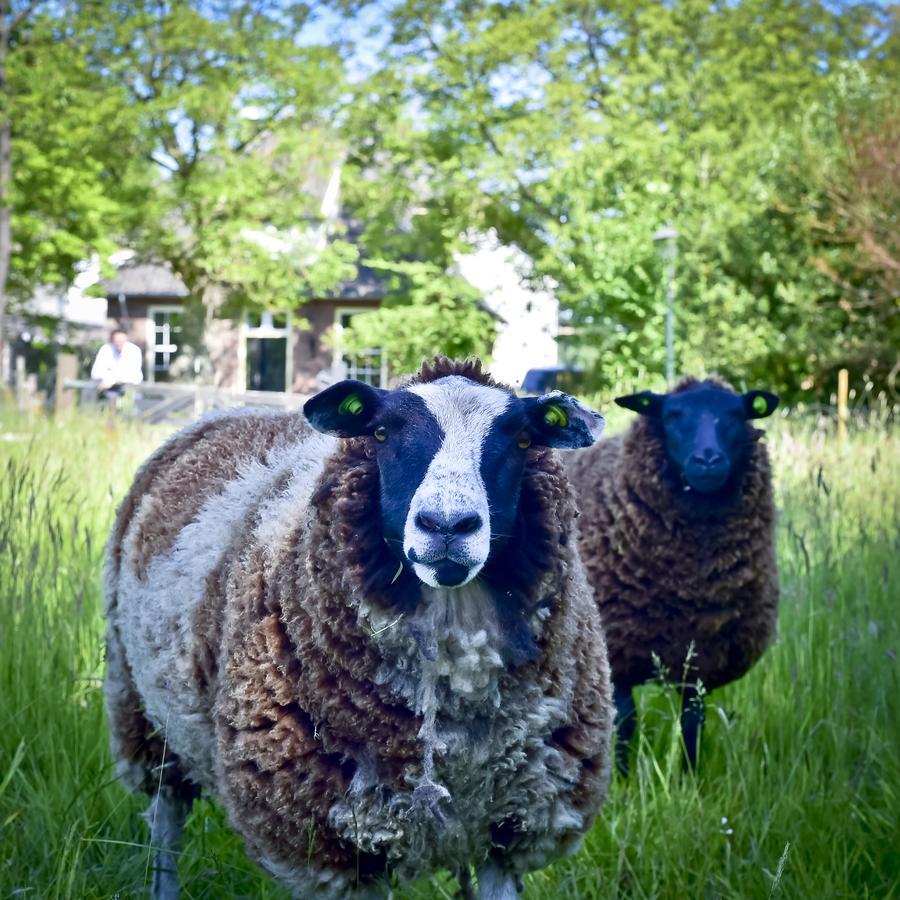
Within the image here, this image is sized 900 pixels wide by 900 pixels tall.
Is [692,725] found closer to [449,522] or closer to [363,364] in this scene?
[449,522]

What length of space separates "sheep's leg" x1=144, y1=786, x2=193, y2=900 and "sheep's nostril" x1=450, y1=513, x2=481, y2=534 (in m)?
1.47

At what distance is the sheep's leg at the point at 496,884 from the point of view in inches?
95.7

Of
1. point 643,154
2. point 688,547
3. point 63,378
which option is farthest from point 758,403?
point 643,154

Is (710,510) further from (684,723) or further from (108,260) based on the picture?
(108,260)

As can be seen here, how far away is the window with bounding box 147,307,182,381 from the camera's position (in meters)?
32.2

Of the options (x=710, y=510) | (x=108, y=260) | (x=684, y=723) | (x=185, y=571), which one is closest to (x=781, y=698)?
(x=684, y=723)

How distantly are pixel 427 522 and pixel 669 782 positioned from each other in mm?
2226

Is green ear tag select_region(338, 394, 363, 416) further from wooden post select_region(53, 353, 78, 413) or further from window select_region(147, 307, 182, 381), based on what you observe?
window select_region(147, 307, 182, 381)

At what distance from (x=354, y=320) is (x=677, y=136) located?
8.46 m

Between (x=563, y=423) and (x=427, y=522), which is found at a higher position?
(x=563, y=423)

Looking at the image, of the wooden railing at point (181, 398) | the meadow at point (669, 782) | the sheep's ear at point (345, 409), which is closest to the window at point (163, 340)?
the wooden railing at point (181, 398)

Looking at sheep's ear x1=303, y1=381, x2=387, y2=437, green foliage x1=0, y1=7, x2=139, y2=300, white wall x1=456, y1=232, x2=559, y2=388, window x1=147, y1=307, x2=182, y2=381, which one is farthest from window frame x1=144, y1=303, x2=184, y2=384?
sheep's ear x1=303, y1=381, x2=387, y2=437

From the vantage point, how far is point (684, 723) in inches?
167

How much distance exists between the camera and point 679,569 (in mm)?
4512
